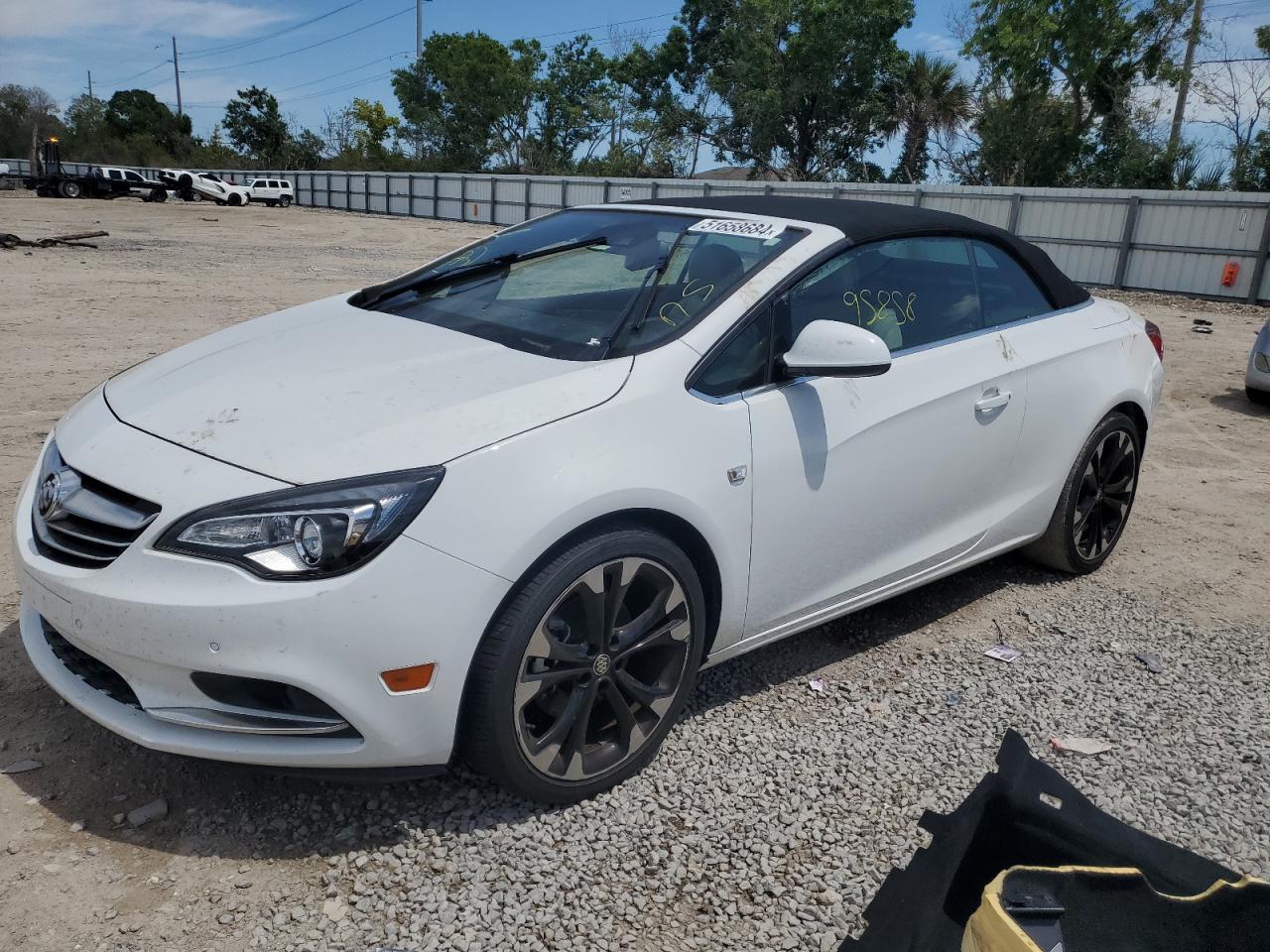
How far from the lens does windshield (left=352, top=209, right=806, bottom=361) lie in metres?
3.01

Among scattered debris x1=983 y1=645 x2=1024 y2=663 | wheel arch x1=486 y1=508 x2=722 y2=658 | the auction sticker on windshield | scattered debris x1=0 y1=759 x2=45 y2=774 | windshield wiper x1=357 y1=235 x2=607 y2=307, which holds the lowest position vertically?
scattered debris x1=0 y1=759 x2=45 y2=774

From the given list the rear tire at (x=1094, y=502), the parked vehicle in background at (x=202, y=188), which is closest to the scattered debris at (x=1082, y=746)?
the rear tire at (x=1094, y=502)

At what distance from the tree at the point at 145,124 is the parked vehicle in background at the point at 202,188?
38.2 metres

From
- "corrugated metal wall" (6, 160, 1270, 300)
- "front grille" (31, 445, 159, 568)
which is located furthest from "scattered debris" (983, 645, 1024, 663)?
"corrugated metal wall" (6, 160, 1270, 300)

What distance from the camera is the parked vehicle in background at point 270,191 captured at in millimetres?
49281

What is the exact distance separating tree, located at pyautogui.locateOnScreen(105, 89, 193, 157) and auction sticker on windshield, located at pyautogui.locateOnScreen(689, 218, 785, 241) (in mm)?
87940

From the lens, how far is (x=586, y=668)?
2.62 m

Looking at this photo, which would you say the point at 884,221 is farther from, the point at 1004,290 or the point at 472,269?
the point at 472,269

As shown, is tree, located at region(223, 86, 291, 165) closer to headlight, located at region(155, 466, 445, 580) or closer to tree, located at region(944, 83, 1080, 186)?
tree, located at region(944, 83, 1080, 186)

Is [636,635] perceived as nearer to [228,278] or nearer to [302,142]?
[228,278]

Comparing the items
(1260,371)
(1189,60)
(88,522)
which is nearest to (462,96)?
(1189,60)

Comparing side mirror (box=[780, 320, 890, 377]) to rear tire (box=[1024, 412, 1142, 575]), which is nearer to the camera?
side mirror (box=[780, 320, 890, 377])

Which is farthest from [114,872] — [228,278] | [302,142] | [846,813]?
[302,142]

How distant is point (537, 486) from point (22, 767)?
1.68 metres
